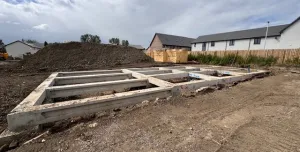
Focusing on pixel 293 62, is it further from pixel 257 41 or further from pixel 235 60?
pixel 257 41

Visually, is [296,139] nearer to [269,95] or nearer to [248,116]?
[248,116]

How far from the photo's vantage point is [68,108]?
228 cm

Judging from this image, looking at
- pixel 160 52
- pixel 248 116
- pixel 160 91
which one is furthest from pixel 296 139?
pixel 160 52

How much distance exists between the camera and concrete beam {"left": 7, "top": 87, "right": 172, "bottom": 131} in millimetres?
1966

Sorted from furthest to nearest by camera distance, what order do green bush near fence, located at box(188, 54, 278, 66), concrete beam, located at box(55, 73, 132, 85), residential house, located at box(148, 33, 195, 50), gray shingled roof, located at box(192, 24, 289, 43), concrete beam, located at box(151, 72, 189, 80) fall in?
residential house, located at box(148, 33, 195, 50) < gray shingled roof, located at box(192, 24, 289, 43) < green bush near fence, located at box(188, 54, 278, 66) < concrete beam, located at box(151, 72, 189, 80) < concrete beam, located at box(55, 73, 132, 85)

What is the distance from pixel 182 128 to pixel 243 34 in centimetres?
2807

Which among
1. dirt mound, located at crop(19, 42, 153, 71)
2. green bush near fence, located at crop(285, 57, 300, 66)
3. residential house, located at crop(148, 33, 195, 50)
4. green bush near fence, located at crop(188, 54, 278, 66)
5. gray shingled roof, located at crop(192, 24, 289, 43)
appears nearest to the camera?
green bush near fence, located at crop(285, 57, 300, 66)

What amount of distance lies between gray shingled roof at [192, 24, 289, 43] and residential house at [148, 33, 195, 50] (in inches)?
182

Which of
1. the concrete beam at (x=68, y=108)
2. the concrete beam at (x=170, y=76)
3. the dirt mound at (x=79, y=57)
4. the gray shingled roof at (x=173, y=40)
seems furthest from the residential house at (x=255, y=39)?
the concrete beam at (x=68, y=108)

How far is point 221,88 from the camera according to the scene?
4.21m

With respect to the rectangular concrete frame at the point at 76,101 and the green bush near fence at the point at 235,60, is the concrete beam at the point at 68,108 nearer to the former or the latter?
the rectangular concrete frame at the point at 76,101

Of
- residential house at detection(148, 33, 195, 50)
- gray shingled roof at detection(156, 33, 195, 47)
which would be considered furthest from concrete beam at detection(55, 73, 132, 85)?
gray shingled roof at detection(156, 33, 195, 47)

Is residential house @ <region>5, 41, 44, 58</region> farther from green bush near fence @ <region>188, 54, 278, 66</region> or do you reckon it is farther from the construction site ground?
the construction site ground

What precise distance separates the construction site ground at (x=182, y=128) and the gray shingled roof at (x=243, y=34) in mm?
23310
